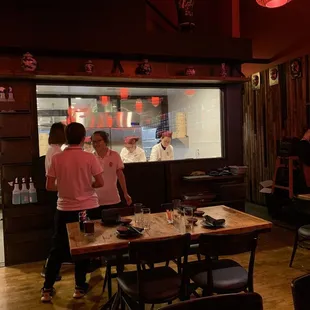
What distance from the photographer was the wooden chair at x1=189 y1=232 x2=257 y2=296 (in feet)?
7.01

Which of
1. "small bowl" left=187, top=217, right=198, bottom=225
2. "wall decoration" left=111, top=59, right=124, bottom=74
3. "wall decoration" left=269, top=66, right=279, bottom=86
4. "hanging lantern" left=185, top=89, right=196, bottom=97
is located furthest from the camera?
"wall decoration" left=269, top=66, right=279, bottom=86

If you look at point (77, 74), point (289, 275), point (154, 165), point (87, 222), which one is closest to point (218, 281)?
point (87, 222)

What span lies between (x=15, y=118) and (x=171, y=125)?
214cm

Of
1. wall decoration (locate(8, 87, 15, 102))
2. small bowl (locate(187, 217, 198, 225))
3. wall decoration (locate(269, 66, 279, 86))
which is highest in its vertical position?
wall decoration (locate(269, 66, 279, 86))

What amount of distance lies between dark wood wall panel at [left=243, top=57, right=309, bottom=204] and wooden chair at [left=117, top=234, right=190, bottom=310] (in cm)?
448

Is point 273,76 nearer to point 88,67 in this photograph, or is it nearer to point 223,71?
point 223,71

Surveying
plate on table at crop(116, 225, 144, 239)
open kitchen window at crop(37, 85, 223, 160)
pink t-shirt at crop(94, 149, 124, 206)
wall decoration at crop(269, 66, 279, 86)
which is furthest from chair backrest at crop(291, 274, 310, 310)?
wall decoration at crop(269, 66, 279, 86)

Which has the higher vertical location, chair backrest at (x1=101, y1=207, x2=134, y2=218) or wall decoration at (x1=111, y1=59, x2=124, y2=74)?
wall decoration at (x1=111, y1=59, x2=124, y2=74)

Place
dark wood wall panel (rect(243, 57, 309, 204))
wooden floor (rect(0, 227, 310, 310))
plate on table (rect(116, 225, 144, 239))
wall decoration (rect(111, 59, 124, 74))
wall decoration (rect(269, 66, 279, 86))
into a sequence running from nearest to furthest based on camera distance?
plate on table (rect(116, 225, 144, 239)) < wooden floor (rect(0, 227, 310, 310)) < wall decoration (rect(111, 59, 124, 74)) < dark wood wall panel (rect(243, 57, 309, 204)) < wall decoration (rect(269, 66, 279, 86))

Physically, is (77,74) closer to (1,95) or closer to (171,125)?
(1,95)

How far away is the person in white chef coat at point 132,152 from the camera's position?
464 centimetres

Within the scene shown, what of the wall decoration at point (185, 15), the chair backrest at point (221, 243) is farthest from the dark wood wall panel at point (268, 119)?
the chair backrest at point (221, 243)

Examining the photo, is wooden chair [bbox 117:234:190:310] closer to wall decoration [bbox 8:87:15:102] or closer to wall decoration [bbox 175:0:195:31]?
wall decoration [bbox 8:87:15:102]

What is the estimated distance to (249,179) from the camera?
299 inches
